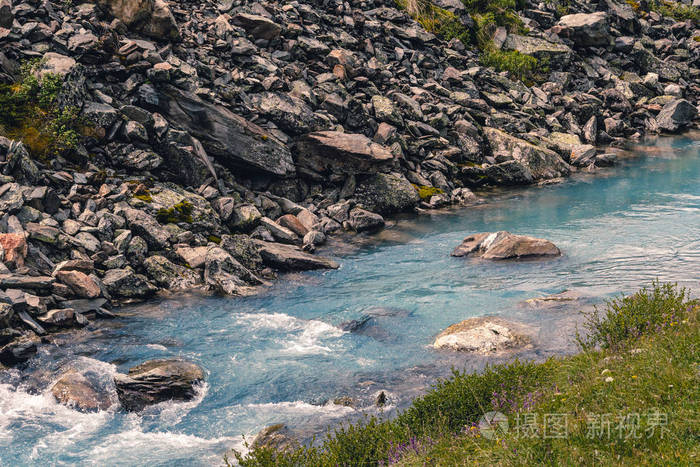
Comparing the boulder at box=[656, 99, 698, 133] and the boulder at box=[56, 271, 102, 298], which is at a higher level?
the boulder at box=[656, 99, 698, 133]

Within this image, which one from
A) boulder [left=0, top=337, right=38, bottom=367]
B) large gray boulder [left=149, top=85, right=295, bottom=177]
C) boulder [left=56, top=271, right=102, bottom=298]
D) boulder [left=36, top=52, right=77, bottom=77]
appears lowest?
boulder [left=0, top=337, right=38, bottom=367]

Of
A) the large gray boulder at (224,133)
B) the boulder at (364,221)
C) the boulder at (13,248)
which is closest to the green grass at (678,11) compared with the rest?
the boulder at (364,221)

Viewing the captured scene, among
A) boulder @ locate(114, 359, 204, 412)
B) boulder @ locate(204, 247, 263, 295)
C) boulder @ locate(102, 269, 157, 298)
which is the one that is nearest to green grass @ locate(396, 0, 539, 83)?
boulder @ locate(204, 247, 263, 295)

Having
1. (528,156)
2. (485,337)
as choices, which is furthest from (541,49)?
(485,337)

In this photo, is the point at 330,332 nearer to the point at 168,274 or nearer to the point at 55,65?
the point at 168,274

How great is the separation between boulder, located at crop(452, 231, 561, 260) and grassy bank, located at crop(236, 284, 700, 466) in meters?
9.43

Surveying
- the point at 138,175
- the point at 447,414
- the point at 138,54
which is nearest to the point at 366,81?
the point at 138,54

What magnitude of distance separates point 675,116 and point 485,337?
38.9 m

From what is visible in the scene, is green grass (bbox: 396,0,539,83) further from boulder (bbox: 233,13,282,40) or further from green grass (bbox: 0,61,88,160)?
green grass (bbox: 0,61,88,160)

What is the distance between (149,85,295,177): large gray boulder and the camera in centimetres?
2462

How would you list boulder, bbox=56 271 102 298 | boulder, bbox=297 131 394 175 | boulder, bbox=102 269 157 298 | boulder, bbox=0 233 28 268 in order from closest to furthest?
boulder, bbox=0 233 28 268 < boulder, bbox=56 271 102 298 < boulder, bbox=102 269 157 298 < boulder, bbox=297 131 394 175

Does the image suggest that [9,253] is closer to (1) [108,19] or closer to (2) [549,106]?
(1) [108,19]

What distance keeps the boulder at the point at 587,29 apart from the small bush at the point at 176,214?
3959 cm

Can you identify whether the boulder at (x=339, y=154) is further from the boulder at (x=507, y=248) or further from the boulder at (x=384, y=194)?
the boulder at (x=507, y=248)
